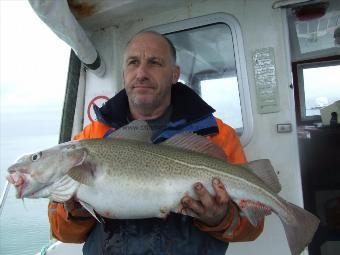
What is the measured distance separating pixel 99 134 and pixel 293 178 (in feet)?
5.62

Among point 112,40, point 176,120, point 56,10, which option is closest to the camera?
point 176,120

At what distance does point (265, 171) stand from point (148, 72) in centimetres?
105

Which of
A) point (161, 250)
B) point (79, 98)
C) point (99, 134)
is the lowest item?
point (161, 250)

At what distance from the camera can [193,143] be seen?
243 centimetres

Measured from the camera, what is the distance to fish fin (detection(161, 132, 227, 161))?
2422 millimetres

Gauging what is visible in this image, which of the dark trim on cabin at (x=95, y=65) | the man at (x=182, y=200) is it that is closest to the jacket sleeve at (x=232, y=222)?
the man at (x=182, y=200)

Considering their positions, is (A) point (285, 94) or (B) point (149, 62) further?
(A) point (285, 94)

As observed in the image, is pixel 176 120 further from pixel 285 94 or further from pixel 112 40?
pixel 112 40

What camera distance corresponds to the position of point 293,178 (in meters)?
3.46

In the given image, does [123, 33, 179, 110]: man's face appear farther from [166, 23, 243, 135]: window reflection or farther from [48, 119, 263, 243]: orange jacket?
[166, 23, 243, 135]: window reflection

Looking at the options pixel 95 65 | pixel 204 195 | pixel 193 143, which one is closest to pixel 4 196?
pixel 95 65

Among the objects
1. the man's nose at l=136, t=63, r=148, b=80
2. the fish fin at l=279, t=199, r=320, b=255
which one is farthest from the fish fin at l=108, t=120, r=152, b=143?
the fish fin at l=279, t=199, r=320, b=255

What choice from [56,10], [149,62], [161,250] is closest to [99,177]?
[161,250]

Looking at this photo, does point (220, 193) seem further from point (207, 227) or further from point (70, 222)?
point (70, 222)
